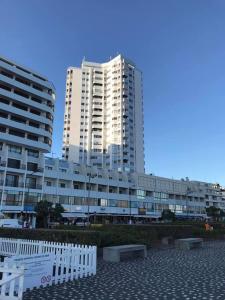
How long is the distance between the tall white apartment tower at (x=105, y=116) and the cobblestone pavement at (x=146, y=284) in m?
116

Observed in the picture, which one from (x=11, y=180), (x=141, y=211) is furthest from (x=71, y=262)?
(x=141, y=211)

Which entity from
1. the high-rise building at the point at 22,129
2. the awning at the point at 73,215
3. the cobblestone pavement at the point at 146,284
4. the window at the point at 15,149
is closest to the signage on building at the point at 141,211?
the awning at the point at 73,215

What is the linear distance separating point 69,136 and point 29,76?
214 ft

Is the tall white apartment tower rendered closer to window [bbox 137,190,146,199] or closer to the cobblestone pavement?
window [bbox 137,190,146,199]

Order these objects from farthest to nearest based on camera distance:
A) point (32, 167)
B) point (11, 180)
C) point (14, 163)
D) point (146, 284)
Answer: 1. point (32, 167)
2. point (14, 163)
3. point (11, 180)
4. point (146, 284)

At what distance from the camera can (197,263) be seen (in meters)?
15.0

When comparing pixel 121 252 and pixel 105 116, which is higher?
pixel 105 116

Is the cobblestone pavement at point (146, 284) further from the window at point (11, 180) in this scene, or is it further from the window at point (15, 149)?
the window at point (15, 149)

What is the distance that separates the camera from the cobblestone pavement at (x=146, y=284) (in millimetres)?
8750

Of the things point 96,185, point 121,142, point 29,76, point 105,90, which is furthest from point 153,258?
point 105,90

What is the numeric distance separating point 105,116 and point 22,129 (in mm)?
76748

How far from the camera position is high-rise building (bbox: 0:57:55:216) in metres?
67.3

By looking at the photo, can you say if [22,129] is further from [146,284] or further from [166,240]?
[146,284]

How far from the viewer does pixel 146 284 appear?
10172 mm
